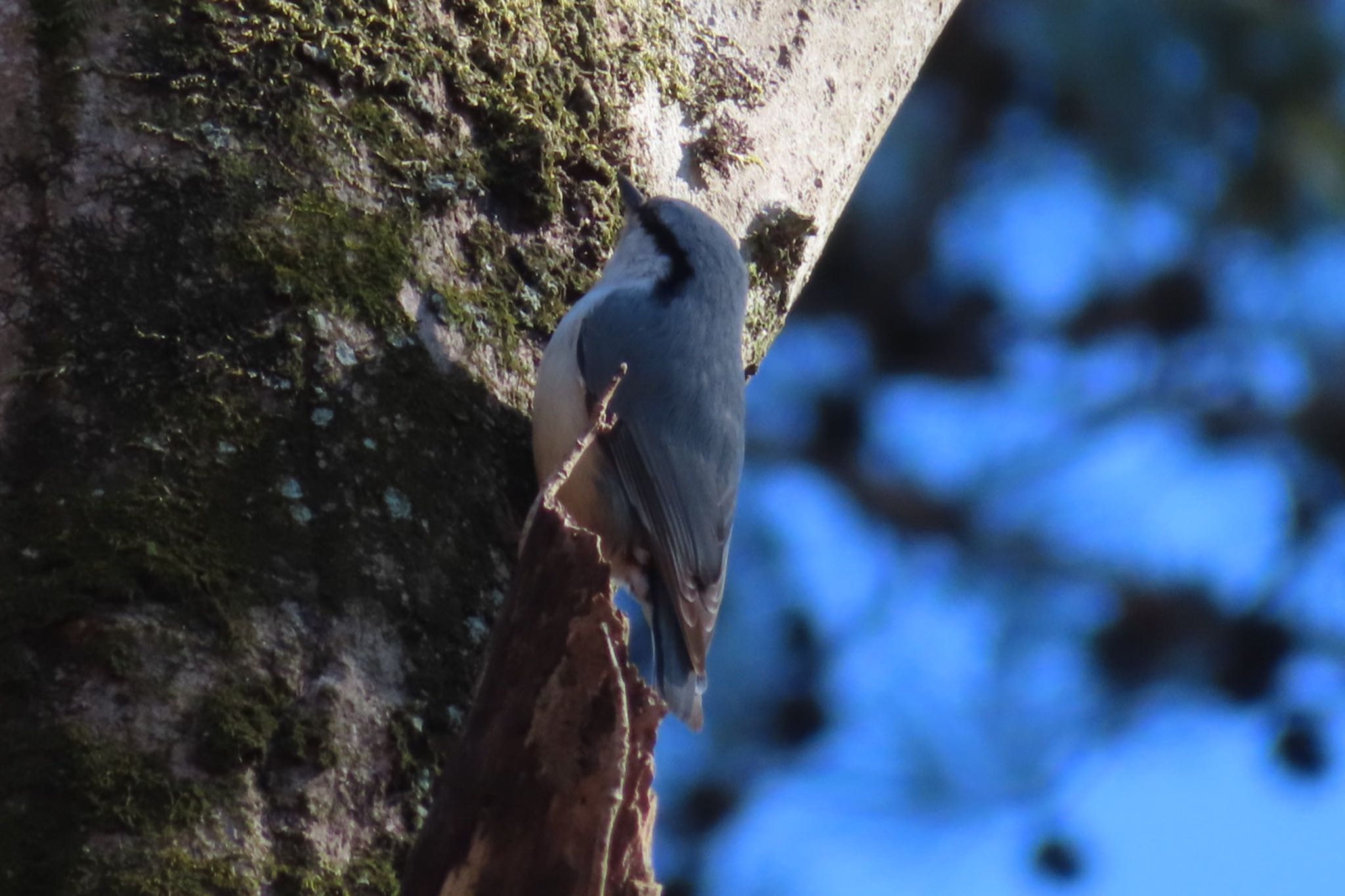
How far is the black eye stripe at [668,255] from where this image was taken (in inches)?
75.3

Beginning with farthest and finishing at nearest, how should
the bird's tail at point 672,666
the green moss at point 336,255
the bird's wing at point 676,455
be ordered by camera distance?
the bird's wing at point 676,455, the bird's tail at point 672,666, the green moss at point 336,255

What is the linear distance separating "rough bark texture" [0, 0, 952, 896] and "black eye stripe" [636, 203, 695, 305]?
104 millimetres

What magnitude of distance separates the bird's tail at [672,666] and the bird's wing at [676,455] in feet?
0.05

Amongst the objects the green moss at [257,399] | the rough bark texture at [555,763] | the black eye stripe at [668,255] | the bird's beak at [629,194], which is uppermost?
the black eye stripe at [668,255]

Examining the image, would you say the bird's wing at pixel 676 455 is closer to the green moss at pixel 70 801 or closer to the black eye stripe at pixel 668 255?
the black eye stripe at pixel 668 255

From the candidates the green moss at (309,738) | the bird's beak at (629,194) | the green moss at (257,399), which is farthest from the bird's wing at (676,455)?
the green moss at (309,738)

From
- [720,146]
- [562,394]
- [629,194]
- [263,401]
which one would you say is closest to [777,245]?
[720,146]

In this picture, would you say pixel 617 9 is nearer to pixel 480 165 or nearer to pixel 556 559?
pixel 480 165

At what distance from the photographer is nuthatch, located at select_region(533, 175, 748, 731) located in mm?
1846

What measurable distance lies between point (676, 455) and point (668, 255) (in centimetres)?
26

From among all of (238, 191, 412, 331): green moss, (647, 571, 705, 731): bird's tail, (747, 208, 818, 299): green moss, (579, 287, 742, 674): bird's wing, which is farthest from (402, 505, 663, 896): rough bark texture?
(747, 208, 818, 299): green moss

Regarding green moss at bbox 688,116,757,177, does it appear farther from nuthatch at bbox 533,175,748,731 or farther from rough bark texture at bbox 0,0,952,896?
rough bark texture at bbox 0,0,952,896

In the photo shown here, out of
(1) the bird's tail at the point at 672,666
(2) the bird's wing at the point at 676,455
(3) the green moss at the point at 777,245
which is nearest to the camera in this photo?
(1) the bird's tail at the point at 672,666

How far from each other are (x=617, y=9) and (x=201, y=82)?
0.61m
